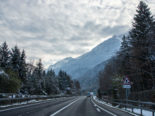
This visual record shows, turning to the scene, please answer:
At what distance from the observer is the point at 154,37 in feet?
78.6

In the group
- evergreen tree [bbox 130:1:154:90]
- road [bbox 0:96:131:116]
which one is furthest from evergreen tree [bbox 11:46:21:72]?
road [bbox 0:96:131:116]

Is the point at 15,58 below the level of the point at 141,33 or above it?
below

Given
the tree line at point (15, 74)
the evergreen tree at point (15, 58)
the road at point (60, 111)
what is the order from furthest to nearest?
1. the evergreen tree at point (15, 58)
2. the tree line at point (15, 74)
3. the road at point (60, 111)

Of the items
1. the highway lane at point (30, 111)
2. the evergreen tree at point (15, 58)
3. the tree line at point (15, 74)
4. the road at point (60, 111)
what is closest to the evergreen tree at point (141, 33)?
the road at point (60, 111)

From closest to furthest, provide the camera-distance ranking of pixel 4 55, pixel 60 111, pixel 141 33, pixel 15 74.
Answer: pixel 60 111 → pixel 141 33 → pixel 15 74 → pixel 4 55

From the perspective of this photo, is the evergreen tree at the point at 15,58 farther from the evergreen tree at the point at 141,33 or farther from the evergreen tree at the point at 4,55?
the evergreen tree at the point at 141,33

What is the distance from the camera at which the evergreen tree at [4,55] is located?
51781 mm

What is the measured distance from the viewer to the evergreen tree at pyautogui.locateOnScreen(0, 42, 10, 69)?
51.8m

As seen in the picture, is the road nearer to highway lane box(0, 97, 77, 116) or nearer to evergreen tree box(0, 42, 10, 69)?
highway lane box(0, 97, 77, 116)

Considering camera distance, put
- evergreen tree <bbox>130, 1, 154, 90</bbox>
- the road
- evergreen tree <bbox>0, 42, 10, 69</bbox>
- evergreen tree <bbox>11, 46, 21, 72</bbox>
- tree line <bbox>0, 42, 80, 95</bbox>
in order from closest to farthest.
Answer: the road, evergreen tree <bbox>130, 1, 154, 90</bbox>, tree line <bbox>0, 42, 80, 95</bbox>, evergreen tree <bbox>0, 42, 10, 69</bbox>, evergreen tree <bbox>11, 46, 21, 72</bbox>

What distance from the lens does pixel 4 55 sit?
5272cm

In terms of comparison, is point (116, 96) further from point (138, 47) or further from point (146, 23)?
point (146, 23)

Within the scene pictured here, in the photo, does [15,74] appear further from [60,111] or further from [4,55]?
[60,111]

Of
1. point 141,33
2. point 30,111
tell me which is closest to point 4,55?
point 141,33
